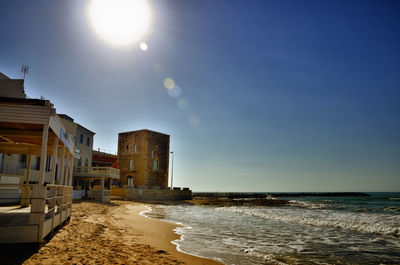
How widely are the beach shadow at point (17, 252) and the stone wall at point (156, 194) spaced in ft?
96.5

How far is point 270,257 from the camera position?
746cm

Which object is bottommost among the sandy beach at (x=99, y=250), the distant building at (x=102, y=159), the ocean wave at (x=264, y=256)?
the ocean wave at (x=264, y=256)

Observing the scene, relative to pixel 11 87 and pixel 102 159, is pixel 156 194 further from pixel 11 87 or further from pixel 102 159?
pixel 11 87

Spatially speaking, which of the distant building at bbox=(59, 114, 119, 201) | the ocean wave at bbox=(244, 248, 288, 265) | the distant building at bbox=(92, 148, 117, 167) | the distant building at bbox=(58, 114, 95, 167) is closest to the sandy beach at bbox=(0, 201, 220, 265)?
the ocean wave at bbox=(244, 248, 288, 265)

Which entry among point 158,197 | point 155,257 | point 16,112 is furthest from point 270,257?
point 158,197

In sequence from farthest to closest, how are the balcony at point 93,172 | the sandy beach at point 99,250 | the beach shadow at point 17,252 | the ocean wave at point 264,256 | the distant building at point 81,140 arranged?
the distant building at point 81,140, the balcony at point 93,172, the ocean wave at point 264,256, the sandy beach at point 99,250, the beach shadow at point 17,252

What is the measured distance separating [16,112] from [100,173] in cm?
2079

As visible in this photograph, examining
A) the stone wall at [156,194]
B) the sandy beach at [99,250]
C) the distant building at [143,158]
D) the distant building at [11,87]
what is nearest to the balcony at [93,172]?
the stone wall at [156,194]

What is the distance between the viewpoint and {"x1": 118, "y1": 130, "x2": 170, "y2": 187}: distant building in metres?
42.0

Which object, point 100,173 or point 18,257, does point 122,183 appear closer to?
point 100,173

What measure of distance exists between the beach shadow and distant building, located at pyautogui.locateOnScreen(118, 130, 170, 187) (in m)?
36.2

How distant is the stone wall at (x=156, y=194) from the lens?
34.7 m

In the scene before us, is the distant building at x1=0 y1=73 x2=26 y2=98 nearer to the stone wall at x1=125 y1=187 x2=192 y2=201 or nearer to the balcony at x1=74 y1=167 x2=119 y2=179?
the balcony at x1=74 y1=167 x2=119 y2=179

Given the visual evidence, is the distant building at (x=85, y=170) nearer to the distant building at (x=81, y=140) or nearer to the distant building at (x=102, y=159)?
the distant building at (x=81, y=140)
